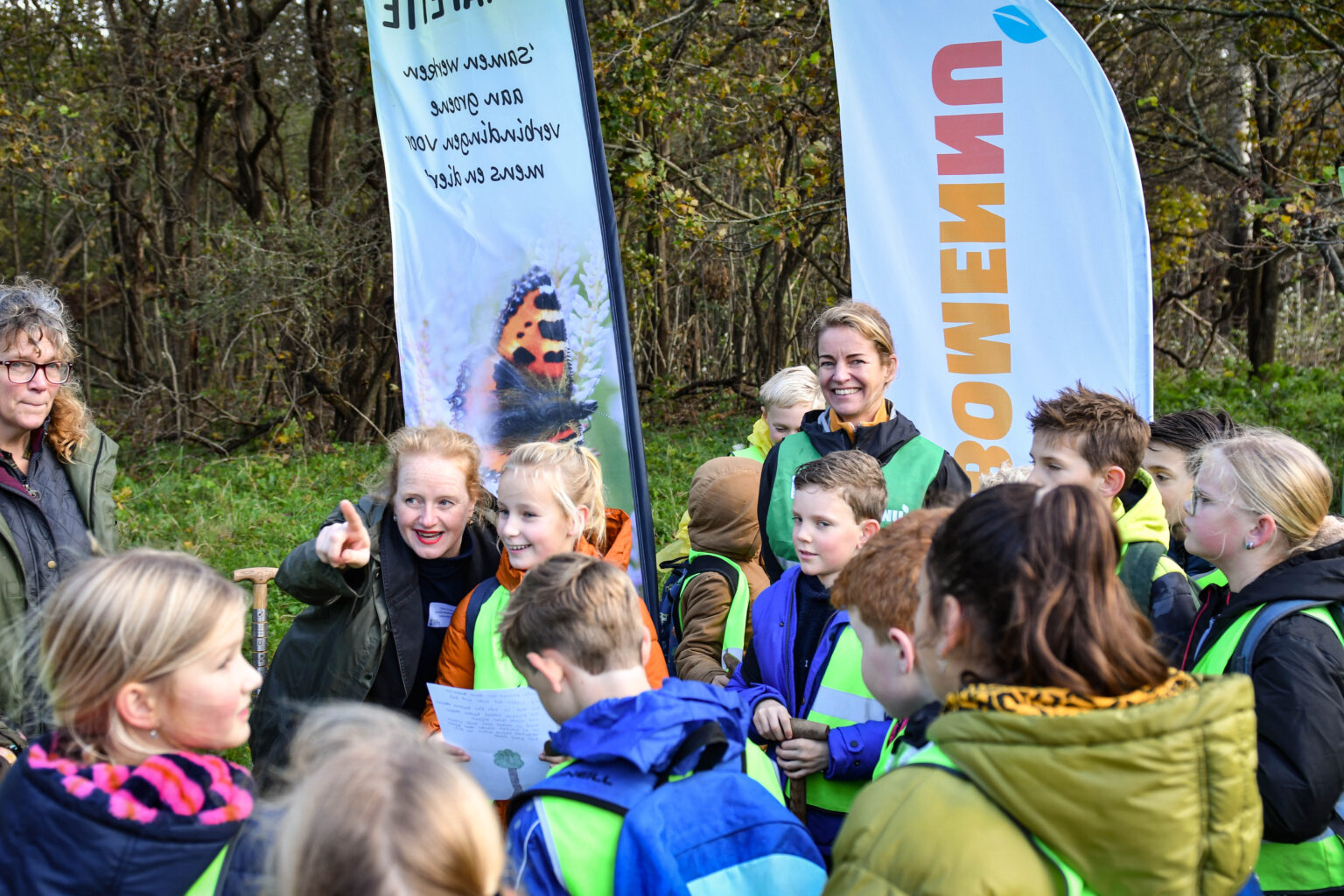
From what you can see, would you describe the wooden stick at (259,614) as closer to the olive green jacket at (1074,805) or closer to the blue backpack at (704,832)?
the blue backpack at (704,832)

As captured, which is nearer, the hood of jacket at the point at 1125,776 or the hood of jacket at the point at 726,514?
the hood of jacket at the point at 1125,776

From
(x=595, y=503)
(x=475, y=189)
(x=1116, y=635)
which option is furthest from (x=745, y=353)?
(x=1116, y=635)

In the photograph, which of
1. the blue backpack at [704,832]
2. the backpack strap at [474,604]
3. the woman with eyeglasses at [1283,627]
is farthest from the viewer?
the backpack strap at [474,604]

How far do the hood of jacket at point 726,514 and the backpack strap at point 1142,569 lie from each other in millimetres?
1257

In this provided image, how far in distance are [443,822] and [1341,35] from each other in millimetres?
9073

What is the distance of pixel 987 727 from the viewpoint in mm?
1458

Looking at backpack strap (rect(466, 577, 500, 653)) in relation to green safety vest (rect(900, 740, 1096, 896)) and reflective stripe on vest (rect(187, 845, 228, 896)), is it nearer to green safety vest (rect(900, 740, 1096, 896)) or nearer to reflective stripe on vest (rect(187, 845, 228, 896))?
reflective stripe on vest (rect(187, 845, 228, 896))

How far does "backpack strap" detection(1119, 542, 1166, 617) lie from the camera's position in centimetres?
285

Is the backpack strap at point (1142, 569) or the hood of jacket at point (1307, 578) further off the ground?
the hood of jacket at point (1307, 578)

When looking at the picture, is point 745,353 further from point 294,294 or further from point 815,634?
point 815,634

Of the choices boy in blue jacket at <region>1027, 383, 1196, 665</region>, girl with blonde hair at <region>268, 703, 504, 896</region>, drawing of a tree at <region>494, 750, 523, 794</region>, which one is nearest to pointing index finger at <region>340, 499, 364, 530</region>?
drawing of a tree at <region>494, 750, 523, 794</region>

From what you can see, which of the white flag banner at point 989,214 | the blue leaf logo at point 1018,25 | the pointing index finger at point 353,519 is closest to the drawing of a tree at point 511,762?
the pointing index finger at point 353,519

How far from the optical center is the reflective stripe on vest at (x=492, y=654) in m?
2.87

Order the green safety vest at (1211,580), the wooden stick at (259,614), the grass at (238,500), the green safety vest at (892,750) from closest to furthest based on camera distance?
the green safety vest at (892,750)
the green safety vest at (1211,580)
the wooden stick at (259,614)
the grass at (238,500)
